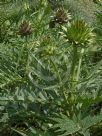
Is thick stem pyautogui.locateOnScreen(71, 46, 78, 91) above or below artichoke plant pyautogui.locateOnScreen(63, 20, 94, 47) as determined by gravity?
below

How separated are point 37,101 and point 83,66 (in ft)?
0.99

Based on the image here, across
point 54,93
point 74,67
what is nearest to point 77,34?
point 74,67

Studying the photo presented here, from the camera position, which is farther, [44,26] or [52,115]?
[44,26]

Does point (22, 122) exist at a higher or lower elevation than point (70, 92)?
lower

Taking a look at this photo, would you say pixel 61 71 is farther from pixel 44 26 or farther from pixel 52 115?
pixel 44 26

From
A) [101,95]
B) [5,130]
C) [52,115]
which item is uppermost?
[101,95]

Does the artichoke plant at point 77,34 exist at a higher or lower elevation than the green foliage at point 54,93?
higher

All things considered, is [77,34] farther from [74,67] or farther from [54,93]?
[54,93]

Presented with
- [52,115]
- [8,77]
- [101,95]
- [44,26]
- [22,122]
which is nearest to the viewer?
[101,95]

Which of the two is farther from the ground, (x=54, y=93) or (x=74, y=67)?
(x=74, y=67)

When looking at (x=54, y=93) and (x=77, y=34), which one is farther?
(x=54, y=93)

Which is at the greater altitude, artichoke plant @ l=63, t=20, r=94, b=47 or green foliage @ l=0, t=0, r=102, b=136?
artichoke plant @ l=63, t=20, r=94, b=47

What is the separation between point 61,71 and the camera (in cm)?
158

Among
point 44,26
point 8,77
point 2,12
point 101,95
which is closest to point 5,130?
point 8,77
